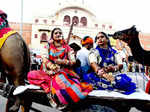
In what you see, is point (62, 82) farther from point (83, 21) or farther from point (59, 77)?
point (83, 21)

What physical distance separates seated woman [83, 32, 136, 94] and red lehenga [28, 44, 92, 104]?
156 mm

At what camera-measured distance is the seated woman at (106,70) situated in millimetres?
2705

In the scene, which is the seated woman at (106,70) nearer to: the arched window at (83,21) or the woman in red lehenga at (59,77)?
the woman in red lehenga at (59,77)

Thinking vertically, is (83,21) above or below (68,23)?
above

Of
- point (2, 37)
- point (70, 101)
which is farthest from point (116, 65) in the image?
point (2, 37)

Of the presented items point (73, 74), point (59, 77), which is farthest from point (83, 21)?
point (59, 77)

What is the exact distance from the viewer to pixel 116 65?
3035mm

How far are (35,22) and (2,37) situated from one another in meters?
31.7

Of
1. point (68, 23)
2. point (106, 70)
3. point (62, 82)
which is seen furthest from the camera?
point (68, 23)

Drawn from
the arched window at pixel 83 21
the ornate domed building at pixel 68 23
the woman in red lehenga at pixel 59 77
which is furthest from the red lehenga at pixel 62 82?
the arched window at pixel 83 21

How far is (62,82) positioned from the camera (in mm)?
2770

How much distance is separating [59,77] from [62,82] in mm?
96

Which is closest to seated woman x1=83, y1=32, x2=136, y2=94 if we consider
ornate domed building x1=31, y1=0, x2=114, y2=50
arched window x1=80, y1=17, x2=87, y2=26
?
ornate domed building x1=31, y1=0, x2=114, y2=50

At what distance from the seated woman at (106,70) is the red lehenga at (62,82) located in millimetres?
156
